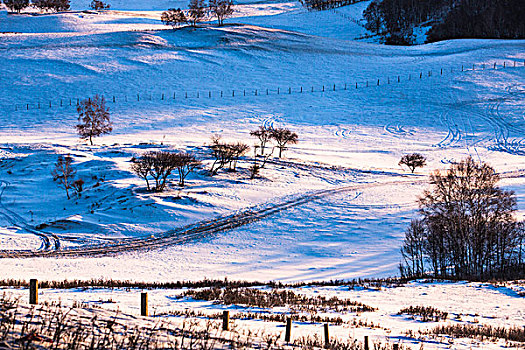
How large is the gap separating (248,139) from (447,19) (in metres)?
86.3

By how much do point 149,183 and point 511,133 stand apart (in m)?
42.2

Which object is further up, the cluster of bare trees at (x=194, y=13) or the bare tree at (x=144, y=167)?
the cluster of bare trees at (x=194, y=13)

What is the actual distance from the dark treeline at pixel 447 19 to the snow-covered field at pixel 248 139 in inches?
732

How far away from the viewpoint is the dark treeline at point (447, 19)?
119m

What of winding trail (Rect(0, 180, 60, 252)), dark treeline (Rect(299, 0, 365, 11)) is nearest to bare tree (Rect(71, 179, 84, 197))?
winding trail (Rect(0, 180, 60, 252))

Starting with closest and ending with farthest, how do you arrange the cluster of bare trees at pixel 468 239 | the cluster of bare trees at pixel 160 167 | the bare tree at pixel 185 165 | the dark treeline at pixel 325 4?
the cluster of bare trees at pixel 468 239 < the cluster of bare trees at pixel 160 167 < the bare tree at pixel 185 165 < the dark treeline at pixel 325 4

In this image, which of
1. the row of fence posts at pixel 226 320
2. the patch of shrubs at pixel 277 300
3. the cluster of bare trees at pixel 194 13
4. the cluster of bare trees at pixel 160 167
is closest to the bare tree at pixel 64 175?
the cluster of bare trees at pixel 160 167

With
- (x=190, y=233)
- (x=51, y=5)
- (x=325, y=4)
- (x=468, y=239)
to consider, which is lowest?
(x=190, y=233)

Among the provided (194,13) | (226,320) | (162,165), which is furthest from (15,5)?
(226,320)

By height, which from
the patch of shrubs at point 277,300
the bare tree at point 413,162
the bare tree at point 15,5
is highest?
the bare tree at point 15,5

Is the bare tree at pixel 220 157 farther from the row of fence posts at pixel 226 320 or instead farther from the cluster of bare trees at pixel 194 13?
the cluster of bare trees at pixel 194 13

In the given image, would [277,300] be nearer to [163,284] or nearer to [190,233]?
[163,284]

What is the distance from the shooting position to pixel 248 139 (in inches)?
2218

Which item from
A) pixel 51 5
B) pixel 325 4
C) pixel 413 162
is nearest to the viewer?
pixel 413 162
